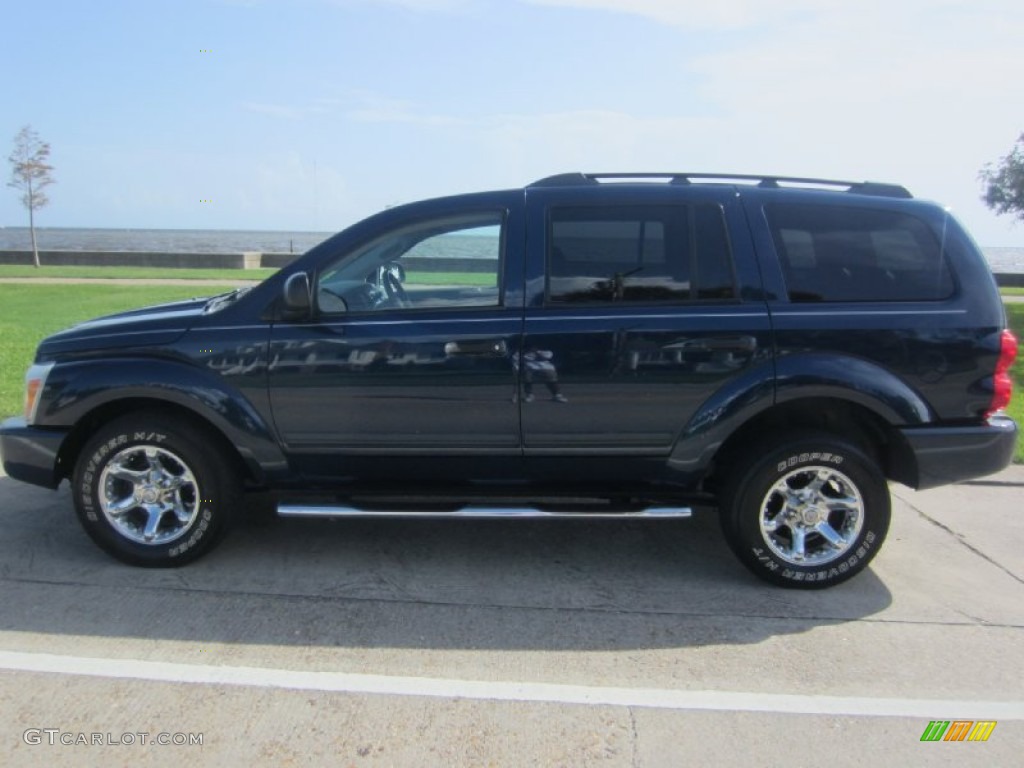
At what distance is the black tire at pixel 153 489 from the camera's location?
13.6 ft

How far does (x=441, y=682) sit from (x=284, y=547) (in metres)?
1.73

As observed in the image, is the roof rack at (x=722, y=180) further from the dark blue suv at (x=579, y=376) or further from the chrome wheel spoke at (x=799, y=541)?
the chrome wheel spoke at (x=799, y=541)

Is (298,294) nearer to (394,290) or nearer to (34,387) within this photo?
(394,290)

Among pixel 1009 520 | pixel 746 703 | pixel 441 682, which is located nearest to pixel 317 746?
pixel 441 682

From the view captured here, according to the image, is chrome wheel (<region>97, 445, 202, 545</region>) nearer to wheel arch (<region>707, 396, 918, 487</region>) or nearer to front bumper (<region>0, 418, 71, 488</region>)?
front bumper (<region>0, 418, 71, 488</region>)

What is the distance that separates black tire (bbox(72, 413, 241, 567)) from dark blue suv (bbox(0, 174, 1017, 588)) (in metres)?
0.01

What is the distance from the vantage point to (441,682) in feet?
10.6

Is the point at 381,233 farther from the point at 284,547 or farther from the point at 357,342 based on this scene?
the point at 284,547

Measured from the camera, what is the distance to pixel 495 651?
350cm

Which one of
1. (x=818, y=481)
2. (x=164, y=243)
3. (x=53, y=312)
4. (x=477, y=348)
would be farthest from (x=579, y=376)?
(x=164, y=243)

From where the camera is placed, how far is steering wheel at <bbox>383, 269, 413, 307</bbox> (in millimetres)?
4198

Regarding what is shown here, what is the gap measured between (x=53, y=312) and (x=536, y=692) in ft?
45.2

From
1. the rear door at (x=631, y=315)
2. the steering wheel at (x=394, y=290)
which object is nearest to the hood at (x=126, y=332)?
the steering wheel at (x=394, y=290)

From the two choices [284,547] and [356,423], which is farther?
[284,547]
